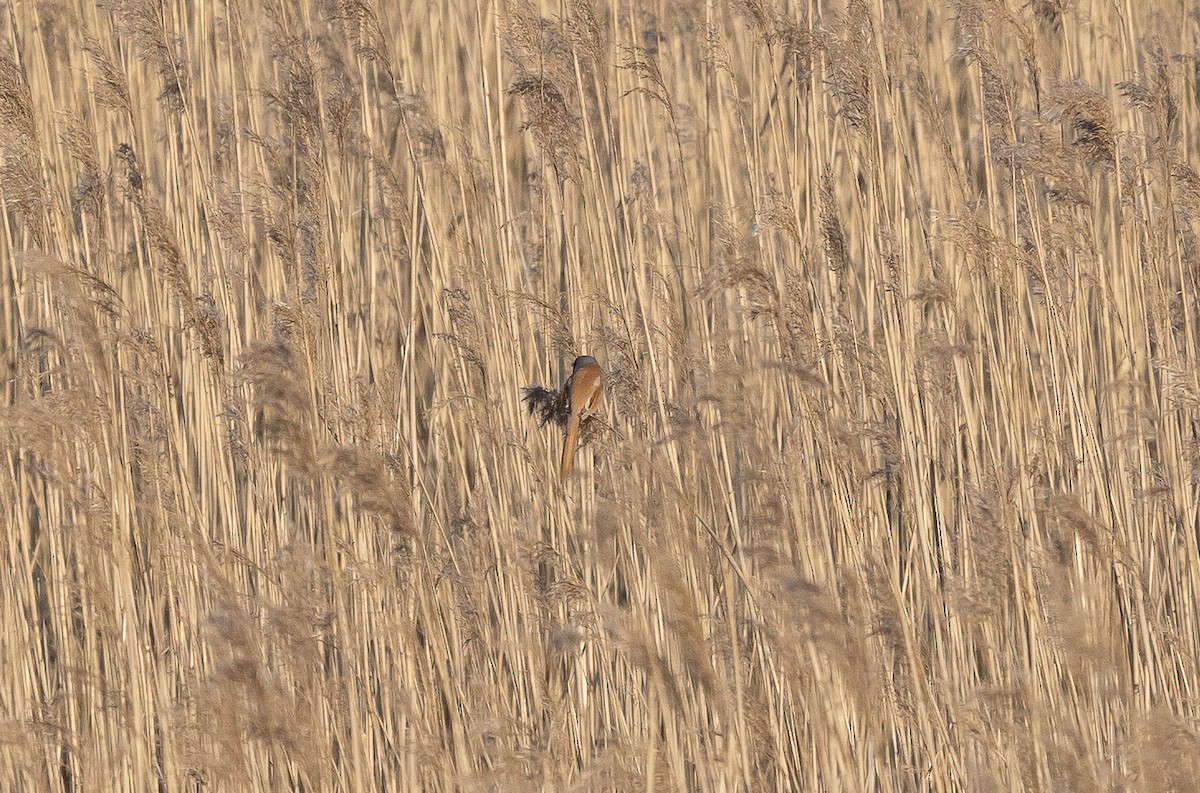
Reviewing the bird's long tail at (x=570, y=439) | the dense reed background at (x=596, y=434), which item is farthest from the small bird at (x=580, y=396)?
the dense reed background at (x=596, y=434)

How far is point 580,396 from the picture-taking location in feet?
7.55

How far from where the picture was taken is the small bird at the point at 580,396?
230 centimetres

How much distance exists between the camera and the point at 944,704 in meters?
2.57

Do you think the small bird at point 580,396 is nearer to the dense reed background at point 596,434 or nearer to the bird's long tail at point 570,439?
the bird's long tail at point 570,439

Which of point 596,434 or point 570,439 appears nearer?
point 570,439

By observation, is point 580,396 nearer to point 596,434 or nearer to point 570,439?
point 570,439

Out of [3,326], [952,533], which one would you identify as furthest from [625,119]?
[3,326]

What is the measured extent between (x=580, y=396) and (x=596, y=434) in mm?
185

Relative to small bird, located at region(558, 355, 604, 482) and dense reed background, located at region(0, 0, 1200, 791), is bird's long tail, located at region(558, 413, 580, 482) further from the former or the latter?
dense reed background, located at region(0, 0, 1200, 791)

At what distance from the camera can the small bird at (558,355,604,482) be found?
7.54 feet

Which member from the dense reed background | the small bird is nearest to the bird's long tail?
the small bird

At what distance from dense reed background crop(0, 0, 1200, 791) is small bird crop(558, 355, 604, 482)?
15cm

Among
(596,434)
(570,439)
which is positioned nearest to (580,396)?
(570,439)

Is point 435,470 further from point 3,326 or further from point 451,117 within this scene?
point 3,326
